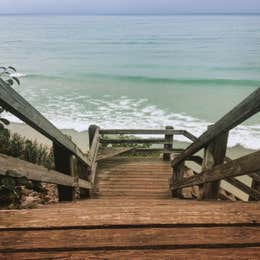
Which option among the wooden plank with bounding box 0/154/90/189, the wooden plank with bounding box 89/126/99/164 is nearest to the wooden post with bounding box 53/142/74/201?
the wooden plank with bounding box 0/154/90/189

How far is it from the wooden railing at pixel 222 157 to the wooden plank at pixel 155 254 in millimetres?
533

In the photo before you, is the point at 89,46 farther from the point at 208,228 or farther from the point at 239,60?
the point at 208,228

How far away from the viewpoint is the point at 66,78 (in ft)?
96.5

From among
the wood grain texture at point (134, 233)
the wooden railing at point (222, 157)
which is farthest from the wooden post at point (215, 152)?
the wood grain texture at point (134, 233)

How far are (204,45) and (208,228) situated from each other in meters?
53.3

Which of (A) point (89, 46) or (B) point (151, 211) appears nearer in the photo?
(B) point (151, 211)

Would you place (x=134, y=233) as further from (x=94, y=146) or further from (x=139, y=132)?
(x=139, y=132)

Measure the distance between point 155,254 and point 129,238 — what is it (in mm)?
193

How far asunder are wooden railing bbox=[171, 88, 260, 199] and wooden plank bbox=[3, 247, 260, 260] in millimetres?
533

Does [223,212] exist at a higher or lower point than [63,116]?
lower

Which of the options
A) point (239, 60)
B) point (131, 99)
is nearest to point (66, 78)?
point (131, 99)

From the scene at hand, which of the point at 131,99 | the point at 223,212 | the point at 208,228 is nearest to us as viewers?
the point at 208,228

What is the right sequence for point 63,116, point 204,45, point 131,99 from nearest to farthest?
point 63,116
point 131,99
point 204,45

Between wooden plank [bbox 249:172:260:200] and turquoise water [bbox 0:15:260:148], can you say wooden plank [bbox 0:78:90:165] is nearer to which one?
wooden plank [bbox 249:172:260:200]
